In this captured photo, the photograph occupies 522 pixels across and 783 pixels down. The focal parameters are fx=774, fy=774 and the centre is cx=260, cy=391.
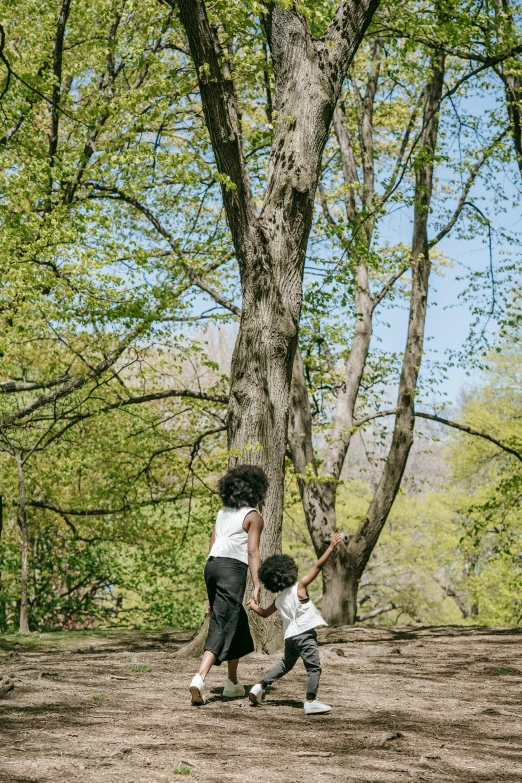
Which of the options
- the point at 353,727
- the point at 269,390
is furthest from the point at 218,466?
the point at 353,727

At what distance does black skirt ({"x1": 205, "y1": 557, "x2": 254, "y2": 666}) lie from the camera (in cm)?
550

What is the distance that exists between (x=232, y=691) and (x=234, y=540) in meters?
1.10

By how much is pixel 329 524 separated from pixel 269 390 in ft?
18.6

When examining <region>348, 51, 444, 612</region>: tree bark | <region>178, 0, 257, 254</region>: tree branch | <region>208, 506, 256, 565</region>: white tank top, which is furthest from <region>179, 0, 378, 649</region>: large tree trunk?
<region>348, 51, 444, 612</region>: tree bark

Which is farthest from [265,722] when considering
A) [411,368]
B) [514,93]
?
[514,93]

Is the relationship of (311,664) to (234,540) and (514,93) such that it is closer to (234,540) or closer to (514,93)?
(234,540)

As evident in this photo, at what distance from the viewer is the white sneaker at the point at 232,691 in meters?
5.63

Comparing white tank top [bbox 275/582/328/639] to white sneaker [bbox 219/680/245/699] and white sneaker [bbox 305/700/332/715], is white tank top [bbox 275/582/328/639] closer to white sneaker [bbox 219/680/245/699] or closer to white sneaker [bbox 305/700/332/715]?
white sneaker [bbox 305/700/332/715]

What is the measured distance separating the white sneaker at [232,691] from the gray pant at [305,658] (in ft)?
0.97

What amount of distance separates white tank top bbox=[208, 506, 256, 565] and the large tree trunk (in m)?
1.64

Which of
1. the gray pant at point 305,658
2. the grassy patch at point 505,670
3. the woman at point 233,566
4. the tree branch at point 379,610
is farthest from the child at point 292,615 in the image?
the tree branch at point 379,610

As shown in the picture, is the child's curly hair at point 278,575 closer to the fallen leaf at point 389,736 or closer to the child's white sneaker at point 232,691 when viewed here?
the child's white sneaker at point 232,691

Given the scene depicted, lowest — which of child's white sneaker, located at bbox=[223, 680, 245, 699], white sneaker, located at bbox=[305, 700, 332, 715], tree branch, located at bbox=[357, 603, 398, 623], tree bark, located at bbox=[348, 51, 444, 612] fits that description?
tree branch, located at bbox=[357, 603, 398, 623]

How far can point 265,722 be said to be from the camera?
16.0 feet
